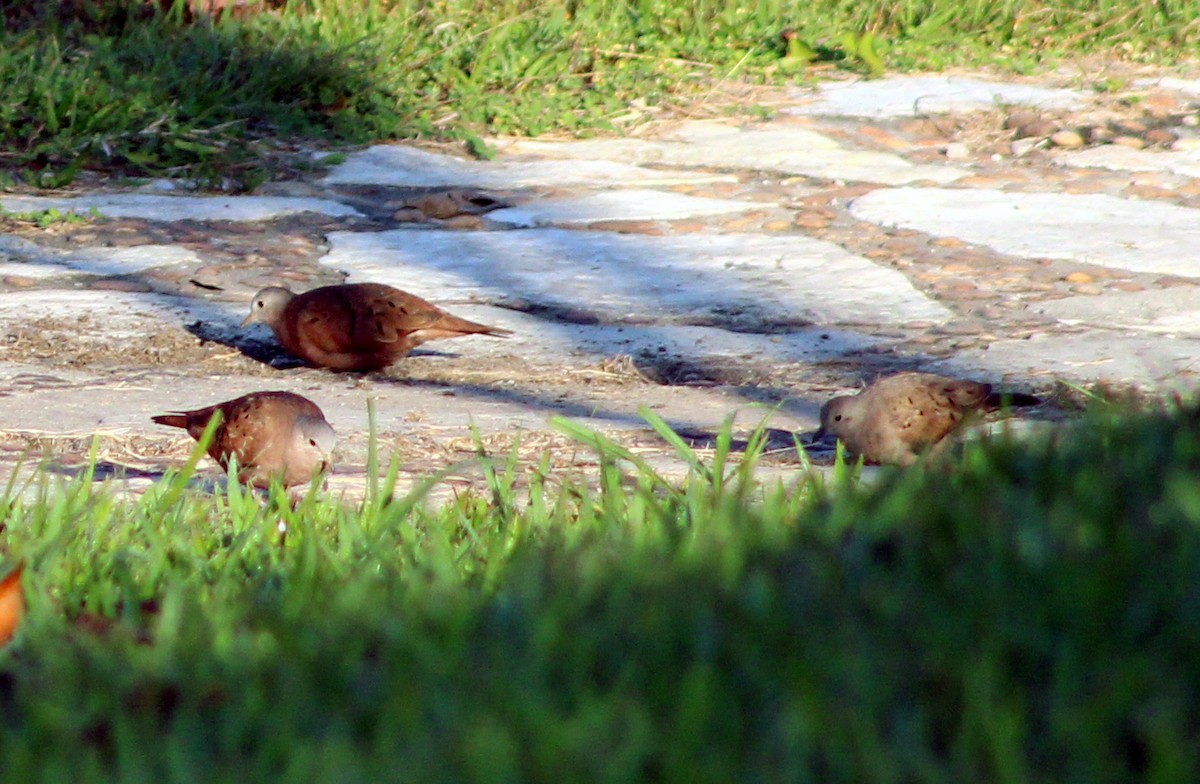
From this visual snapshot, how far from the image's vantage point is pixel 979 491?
6.78ft

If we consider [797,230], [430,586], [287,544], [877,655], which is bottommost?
[797,230]

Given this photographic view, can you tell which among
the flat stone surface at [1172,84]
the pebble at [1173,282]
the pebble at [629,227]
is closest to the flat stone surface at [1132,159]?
the flat stone surface at [1172,84]

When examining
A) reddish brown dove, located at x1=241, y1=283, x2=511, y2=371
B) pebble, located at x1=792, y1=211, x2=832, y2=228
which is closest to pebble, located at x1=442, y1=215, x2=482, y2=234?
pebble, located at x1=792, y1=211, x2=832, y2=228

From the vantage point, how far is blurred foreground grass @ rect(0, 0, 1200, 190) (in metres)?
6.41

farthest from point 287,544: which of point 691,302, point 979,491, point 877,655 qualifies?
point 691,302

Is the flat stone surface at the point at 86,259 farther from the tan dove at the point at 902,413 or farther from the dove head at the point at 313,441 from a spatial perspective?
the tan dove at the point at 902,413

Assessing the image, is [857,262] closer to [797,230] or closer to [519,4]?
[797,230]

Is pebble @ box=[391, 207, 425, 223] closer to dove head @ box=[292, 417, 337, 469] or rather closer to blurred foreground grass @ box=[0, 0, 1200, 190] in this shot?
blurred foreground grass @ box=[0, 0, 1200, 190]

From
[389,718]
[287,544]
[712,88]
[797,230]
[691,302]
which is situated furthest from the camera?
[712,88]

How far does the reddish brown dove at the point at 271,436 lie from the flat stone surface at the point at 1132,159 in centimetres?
422

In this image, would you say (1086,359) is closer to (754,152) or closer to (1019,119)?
(754,152)

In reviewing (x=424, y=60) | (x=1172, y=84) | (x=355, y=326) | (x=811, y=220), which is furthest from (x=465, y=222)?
(x=1172, y=84)

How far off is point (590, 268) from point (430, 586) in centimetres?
313

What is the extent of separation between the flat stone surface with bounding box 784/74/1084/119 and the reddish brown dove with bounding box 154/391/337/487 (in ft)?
15.0
